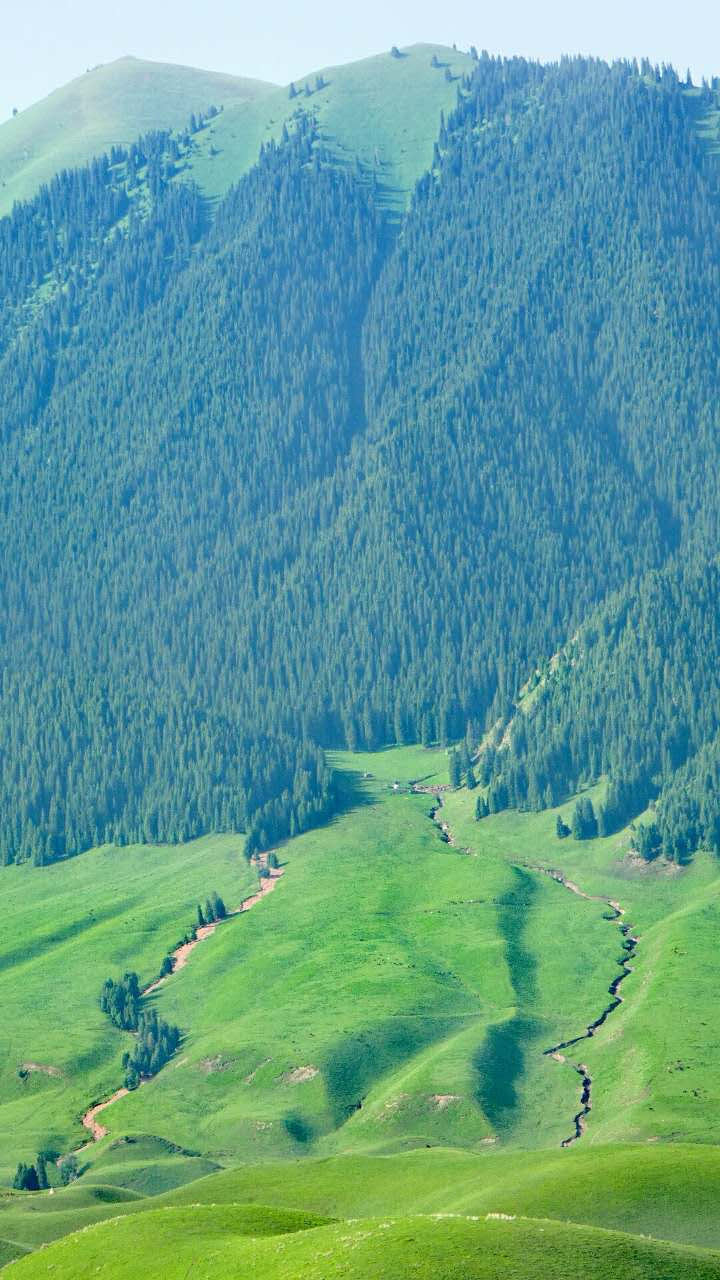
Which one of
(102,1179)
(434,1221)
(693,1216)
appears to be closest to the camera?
(434,1221)

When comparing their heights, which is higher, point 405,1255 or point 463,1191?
point 405,1255

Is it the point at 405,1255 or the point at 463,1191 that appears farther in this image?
the point at 463,1191

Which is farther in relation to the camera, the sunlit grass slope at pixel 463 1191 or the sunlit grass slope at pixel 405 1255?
the sunlit grass slope at pixel 463 1191

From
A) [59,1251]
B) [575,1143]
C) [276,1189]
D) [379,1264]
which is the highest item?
[379,1264]

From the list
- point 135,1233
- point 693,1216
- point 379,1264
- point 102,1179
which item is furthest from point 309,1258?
point 102,1179

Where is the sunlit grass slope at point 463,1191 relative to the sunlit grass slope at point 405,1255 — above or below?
below

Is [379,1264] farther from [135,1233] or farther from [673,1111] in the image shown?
[673,1111]

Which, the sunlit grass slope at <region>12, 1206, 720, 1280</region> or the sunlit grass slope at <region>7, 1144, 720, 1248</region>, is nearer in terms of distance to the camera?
the sunlit grass slope at <region>12, 1206, 720, 1280</region>

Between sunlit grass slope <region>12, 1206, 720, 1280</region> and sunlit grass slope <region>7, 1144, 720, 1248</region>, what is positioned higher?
sunlit grass slope <region>12, 1206, 720, 1280</region>
